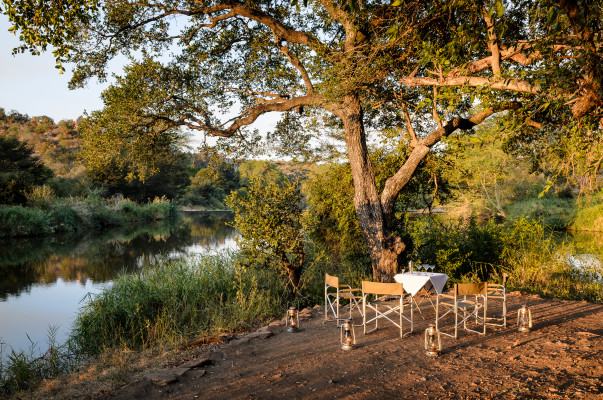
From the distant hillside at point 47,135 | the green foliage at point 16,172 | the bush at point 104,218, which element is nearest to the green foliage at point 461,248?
the green foliage at point 16,172

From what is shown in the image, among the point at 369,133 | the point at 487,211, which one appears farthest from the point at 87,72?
the point at 487,211

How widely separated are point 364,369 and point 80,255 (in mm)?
16227

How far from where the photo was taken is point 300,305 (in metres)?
8.15

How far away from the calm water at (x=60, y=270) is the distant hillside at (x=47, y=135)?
22.6 m

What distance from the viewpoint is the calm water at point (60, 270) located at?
8859 mm

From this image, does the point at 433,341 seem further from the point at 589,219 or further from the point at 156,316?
the point at 589,219

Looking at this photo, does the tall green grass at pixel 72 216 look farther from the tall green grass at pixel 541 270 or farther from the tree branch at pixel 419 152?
the tall green grass at pixel 541 270

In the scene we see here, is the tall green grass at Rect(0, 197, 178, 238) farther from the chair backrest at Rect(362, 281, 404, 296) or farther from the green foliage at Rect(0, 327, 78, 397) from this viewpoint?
the chair backrest at Rect(362, 281, 404, 296)

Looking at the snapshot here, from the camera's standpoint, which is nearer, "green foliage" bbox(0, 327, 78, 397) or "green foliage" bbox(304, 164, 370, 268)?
"green foliage" bbox(0, 327, 78, 397)

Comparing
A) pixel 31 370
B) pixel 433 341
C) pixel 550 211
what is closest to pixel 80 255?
pixel 31 370

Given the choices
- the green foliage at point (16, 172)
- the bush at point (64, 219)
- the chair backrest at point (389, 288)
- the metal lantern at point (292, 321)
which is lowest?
the metal lantern at point (292, 321)

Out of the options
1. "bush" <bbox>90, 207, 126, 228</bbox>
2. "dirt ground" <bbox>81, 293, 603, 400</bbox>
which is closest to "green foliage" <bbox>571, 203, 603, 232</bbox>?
"dirt ground" <bbox>81, 293, 603, 400</bbox>

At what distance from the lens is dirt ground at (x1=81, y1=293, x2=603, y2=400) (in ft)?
11.5

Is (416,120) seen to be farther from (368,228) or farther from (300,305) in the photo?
(300,305)
